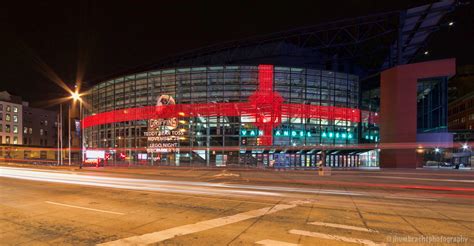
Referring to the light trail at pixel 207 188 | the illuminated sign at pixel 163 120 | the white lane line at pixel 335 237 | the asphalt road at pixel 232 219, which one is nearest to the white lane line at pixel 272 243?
the asphalt road at pixel 232 219

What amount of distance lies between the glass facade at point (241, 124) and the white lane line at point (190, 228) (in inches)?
1460

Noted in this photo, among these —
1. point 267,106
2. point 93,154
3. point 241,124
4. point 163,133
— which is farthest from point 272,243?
point 163,133

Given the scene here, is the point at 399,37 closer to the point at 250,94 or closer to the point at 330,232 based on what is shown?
the point at 250,94

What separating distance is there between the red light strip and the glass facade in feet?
2.58

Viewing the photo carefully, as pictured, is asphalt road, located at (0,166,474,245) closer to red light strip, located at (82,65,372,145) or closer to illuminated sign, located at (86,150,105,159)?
illuminated sign, located at (86,150,105,159)

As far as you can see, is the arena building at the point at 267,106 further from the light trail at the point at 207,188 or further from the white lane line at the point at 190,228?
the white lane line at the point at 190,228

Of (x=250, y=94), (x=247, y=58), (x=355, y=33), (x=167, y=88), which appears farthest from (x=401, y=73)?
(x=167, y=88)

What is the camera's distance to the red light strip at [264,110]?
48.1 meters

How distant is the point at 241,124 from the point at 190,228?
1559 inches

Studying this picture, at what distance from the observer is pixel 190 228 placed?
877cm

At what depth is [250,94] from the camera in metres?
49.4

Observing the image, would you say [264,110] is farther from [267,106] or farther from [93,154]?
[93,154]

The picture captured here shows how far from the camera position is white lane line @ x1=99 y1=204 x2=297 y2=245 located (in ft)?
24.8

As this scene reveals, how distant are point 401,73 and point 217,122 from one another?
26.6 metres
